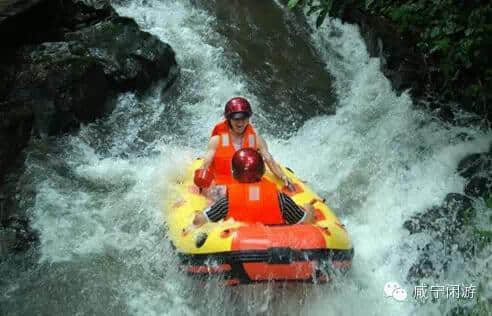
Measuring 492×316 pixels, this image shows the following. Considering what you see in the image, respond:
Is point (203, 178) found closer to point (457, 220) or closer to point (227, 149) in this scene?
point (227, 149)

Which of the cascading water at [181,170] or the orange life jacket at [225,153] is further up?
the orange life jacket at [225,153]

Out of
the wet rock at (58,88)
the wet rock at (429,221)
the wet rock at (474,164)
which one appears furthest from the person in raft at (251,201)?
the wet rock at (58,88)

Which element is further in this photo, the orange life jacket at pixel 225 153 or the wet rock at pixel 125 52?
the wet rock at pixel 125 52

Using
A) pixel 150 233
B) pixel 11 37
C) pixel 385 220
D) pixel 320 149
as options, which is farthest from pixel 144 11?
pixel 385 220

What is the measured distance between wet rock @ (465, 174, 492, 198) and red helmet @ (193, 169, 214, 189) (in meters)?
2.57

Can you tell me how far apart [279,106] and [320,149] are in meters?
1.20

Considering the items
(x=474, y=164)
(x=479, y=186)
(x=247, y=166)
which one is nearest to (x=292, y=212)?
(x=247, y=166)

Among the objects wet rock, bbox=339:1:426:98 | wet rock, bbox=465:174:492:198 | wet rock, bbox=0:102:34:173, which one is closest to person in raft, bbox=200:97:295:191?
wet rock, bbox=465:174:492:198

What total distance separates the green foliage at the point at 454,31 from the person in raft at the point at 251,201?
140 cm

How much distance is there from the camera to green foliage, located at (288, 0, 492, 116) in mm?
4828

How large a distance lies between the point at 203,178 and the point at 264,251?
1305 mm

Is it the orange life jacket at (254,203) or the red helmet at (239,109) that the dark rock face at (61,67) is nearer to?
the orange life jacket at (254,203)

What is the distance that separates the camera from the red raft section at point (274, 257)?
409cm

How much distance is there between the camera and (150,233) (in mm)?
5492
